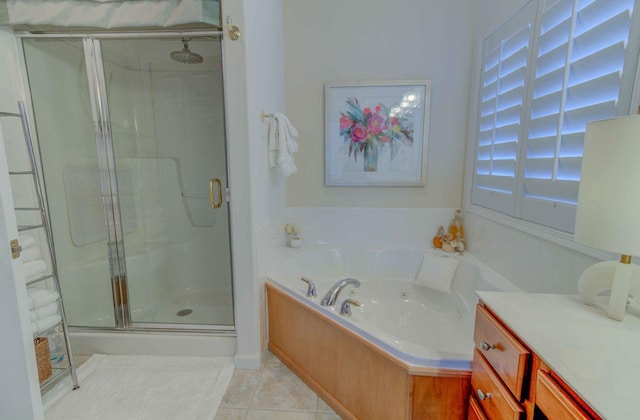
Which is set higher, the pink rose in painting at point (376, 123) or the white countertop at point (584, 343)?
the pink rose in painting at point (376, 123)

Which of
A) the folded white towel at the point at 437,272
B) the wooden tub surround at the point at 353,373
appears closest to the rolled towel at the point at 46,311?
the wooden tub surround at the point at 353,373

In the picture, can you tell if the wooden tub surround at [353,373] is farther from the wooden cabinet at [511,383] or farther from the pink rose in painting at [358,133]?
the pink rose in painting at [358,133]

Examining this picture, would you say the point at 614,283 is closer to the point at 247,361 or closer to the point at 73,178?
the point at 247,361

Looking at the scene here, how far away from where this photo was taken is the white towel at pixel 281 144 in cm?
201

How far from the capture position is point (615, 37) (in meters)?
1.09

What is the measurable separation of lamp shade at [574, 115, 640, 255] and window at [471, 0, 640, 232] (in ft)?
1.71

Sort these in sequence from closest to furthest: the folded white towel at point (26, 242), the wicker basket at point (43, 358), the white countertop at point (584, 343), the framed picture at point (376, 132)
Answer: the white countertop at point (584, 343)
the folded white towel at point (26, 242)
the wicker basket at point (43, 358)
the framed picture at point (376, 132)

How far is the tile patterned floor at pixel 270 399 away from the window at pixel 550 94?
1.53m

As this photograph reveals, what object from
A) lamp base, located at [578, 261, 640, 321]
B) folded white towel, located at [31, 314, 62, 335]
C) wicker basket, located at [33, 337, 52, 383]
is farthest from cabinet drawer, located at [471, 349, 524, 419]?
wicker basket, located at [33, 337, 52, 383]

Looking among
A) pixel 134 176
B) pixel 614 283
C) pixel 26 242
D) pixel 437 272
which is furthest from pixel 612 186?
pixel 134 176

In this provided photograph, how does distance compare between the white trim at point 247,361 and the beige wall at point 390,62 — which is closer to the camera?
the white trim at point 247,361

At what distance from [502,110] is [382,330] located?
1.55 metres

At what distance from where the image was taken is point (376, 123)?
8.03ft

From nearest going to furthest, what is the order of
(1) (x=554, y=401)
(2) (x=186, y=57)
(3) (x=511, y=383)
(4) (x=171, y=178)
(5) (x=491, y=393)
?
(1) (x=554, y=401)
(3) (x=511, y=383)
(5) (x=491, y=393)
(2) (x=186, y=57)
(4) (x=171, y=178)
